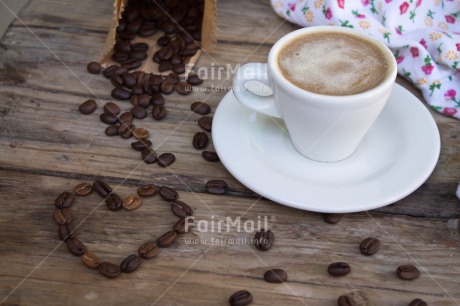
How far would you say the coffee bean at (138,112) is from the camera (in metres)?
1.37

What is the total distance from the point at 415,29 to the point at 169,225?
82 centimetres

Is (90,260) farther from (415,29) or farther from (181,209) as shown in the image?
(415,29)

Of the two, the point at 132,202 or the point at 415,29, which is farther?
the point at 415,29

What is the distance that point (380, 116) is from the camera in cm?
130

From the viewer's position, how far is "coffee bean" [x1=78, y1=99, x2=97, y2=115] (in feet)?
4.54

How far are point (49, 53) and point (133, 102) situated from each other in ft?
1.04

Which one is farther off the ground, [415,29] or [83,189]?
[415,29]

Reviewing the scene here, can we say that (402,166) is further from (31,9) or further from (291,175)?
(31,9)

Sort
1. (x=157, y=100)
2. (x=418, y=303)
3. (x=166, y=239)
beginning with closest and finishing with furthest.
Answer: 1. (x=418, y=303)
2. (x=166, y=239)
3. (x=157, y=100)

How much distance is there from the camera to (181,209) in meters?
1.14

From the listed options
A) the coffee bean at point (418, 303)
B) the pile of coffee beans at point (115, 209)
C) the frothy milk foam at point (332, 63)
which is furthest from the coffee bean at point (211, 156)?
the coffee bean at point (418, 303)

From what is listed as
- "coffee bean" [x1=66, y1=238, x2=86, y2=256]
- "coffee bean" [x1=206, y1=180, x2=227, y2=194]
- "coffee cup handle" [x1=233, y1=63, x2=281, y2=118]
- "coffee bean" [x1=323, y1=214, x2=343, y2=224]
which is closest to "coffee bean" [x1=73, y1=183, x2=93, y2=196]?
"coffee bean" [x1=66, y1=238, x2=86, y2=256]

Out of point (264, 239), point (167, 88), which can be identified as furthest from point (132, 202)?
point (167, 88)

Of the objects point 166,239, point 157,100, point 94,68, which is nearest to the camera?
point 166,239
